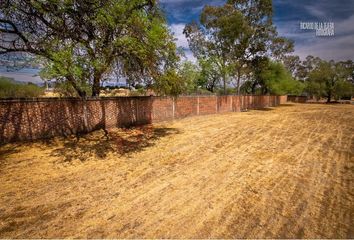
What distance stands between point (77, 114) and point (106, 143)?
2.23 m

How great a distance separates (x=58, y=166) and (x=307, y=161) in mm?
7705

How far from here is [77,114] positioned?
31.0 ft

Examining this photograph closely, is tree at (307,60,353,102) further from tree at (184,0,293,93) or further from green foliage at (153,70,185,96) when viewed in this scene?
green foliage at (153,70,185,96)

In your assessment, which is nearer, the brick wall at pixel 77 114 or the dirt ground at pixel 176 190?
the dirt ground at pixel 176 190

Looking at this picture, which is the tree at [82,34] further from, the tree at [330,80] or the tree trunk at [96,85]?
the tree at [330,80]

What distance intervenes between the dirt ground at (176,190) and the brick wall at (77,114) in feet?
2.11

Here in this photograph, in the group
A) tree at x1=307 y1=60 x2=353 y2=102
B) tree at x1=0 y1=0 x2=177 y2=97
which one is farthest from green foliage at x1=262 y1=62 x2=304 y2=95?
tree at x1=0 y1=0 x2=177 y2=97

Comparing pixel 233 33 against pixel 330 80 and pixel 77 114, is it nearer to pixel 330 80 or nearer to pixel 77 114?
pixel 77 114

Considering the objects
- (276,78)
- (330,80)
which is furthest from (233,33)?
(330,80)

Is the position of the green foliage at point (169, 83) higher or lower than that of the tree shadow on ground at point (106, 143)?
higher

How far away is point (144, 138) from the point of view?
9688mm

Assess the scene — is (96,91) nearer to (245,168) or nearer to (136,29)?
(136,29)

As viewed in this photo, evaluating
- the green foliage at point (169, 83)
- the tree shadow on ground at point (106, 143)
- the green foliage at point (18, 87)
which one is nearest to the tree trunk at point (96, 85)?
the tree shadow on ground at point (106, 143)

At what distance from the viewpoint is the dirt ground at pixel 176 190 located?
3.39 metres
